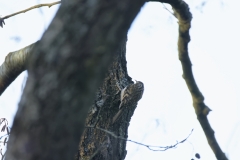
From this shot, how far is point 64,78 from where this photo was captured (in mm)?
1930

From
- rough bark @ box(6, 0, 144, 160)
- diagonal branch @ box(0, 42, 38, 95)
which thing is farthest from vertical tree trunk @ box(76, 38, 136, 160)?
rough bark @ box(6, 0, 144, 160)

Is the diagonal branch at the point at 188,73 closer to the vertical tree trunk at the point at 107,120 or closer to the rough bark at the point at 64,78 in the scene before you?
the vertical tree trunk at the point at 107,120

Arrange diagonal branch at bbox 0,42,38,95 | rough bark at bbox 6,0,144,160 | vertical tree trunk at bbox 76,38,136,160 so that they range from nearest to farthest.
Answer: rough bark at bbox 6,0,144,160 < diagonal branch at bbox 0,42,38,95 < vertical tree trunk at bbox 76,38,136,160

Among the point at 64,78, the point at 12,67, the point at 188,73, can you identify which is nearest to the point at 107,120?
the point at 12,67

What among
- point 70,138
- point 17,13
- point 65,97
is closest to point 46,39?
point 65,97

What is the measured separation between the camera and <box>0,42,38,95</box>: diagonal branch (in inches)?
155

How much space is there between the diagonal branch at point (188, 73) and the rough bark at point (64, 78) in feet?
5.28

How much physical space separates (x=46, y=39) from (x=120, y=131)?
3.52m

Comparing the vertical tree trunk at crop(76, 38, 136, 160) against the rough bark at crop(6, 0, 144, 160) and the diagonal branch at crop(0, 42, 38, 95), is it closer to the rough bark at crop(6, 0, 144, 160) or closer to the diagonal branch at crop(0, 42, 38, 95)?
the diagonal branch at crop(0, 42, 38, 95)

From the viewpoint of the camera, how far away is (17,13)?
462 cm

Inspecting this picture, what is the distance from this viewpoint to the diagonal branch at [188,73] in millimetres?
3414

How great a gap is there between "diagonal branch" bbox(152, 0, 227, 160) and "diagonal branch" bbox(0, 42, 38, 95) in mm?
1110

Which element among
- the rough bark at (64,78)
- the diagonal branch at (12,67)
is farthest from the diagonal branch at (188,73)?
the rough bark at (64,78)

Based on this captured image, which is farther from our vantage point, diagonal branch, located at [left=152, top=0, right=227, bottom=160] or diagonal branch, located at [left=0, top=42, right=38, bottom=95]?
diagonal branch, located at [left=0, top=42, right=38, bottom=95]
